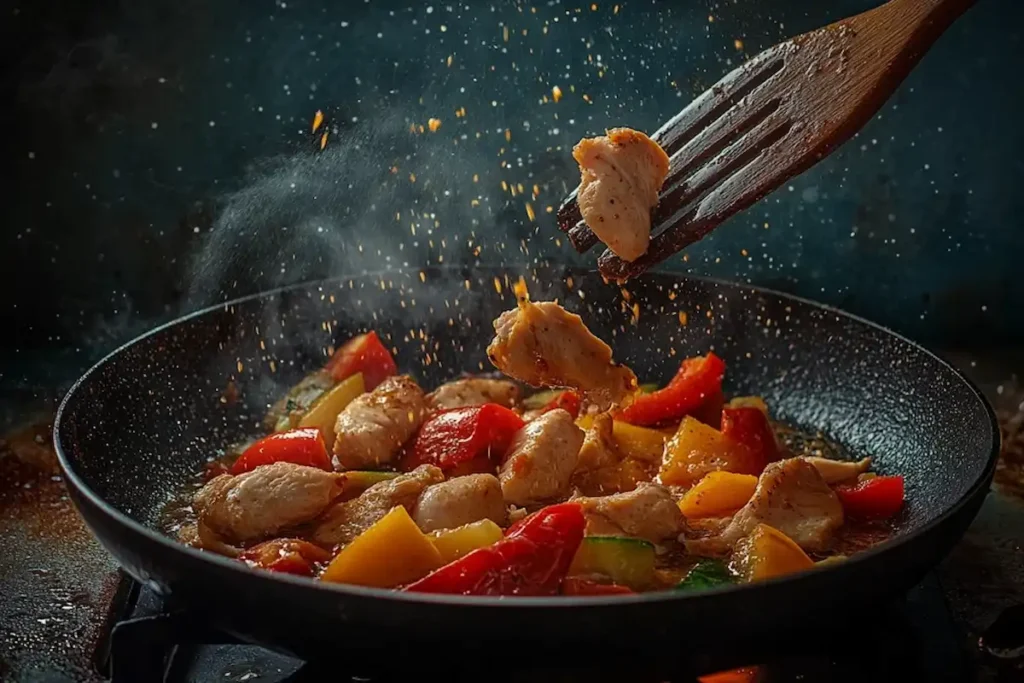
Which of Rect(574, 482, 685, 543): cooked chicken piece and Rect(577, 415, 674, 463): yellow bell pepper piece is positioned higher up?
Rect(574, 482, 685, 543): cooked chicken piece

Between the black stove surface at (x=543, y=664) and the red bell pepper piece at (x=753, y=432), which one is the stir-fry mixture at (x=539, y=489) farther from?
the black stove surface at (x=543, y=664)

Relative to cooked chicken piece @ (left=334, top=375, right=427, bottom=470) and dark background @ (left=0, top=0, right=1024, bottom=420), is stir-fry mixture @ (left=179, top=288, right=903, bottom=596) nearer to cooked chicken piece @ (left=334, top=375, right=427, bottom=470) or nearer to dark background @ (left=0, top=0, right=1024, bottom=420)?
cooked chicken piece @ (left=334, top=375, right=427, bottom=470)

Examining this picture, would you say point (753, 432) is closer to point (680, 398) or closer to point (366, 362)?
point (680, 398)

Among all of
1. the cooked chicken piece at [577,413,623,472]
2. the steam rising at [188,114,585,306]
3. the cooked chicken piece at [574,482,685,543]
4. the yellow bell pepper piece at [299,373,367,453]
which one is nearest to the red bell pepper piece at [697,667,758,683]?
the cooked chicken piece at [574,482,685,543]

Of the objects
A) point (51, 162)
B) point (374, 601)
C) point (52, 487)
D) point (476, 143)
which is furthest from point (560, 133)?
point (374, 601)

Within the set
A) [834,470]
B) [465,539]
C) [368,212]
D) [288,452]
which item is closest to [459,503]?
[465,539]

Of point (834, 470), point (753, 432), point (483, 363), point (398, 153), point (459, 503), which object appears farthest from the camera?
point (398, 153)
